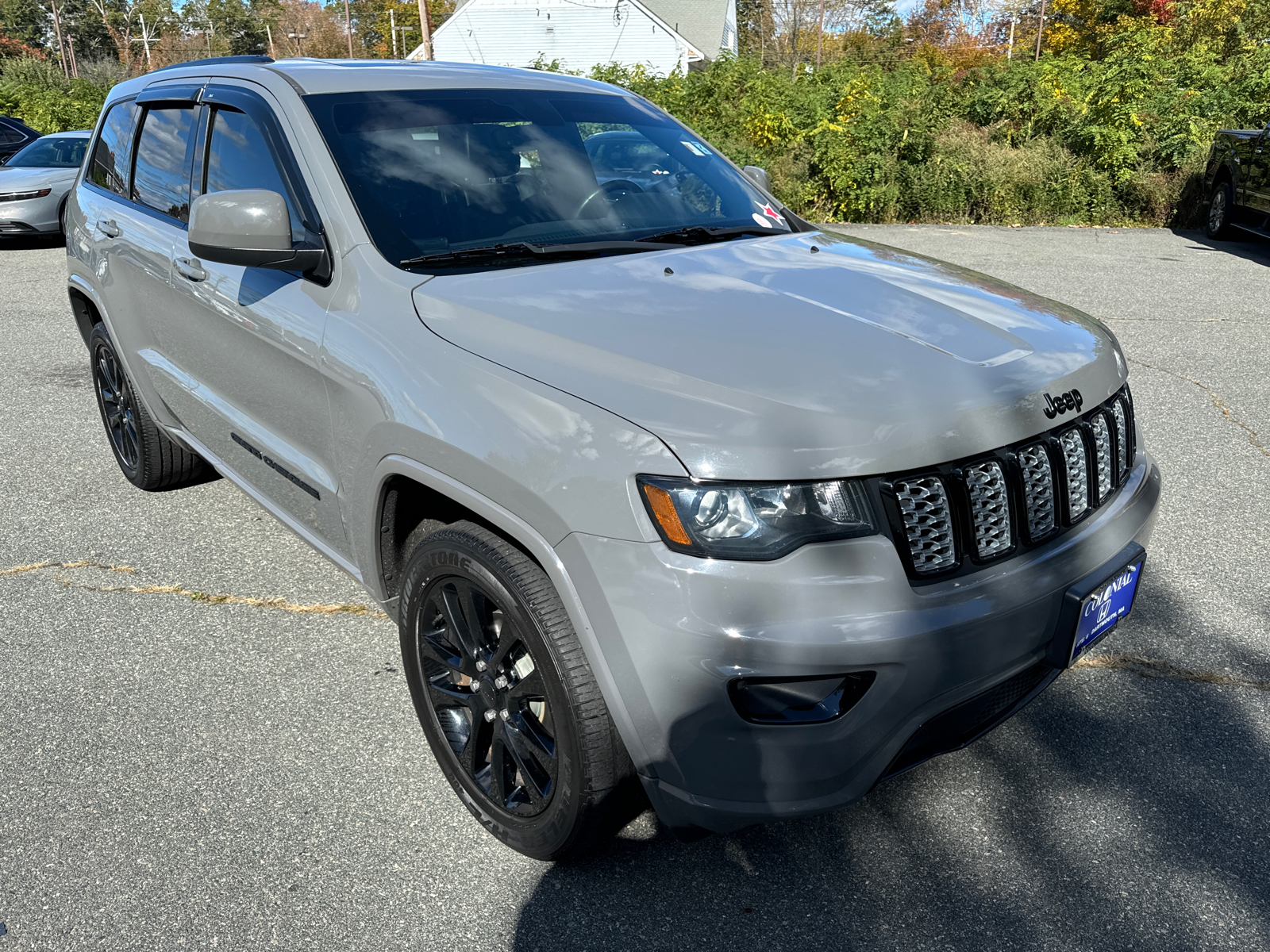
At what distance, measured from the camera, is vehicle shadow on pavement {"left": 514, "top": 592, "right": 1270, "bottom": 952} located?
221 cm

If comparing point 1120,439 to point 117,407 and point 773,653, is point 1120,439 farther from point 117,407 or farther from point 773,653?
point 117,407

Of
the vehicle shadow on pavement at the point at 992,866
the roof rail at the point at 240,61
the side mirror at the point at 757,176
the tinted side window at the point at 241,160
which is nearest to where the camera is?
the vehicle shadow on pavement at the point at 992,866

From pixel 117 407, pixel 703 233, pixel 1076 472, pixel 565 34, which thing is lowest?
pixel 117 407

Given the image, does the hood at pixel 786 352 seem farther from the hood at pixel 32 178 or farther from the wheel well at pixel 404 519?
the hood at pixel 32 178

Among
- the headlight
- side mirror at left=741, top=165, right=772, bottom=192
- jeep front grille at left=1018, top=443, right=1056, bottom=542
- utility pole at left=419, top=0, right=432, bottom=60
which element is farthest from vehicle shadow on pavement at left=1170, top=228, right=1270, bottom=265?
utility pole at left=419, top=0, right=432, bottom=60

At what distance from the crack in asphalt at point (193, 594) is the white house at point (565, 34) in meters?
39.6

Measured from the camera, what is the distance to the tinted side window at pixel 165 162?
3629mm

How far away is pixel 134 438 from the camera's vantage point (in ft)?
15.3

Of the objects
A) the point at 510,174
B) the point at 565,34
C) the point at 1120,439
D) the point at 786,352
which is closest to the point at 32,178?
the point at 510,174

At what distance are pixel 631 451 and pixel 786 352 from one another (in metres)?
0.47

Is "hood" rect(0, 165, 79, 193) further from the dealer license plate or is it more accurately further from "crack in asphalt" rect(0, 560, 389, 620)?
the dealer license plate

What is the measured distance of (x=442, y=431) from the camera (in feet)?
7.32

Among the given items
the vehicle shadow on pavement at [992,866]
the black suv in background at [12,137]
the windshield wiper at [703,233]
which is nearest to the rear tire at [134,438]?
the windshield wiper at [703,233]

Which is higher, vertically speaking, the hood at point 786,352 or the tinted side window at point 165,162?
the tinted side window at point 165,162
